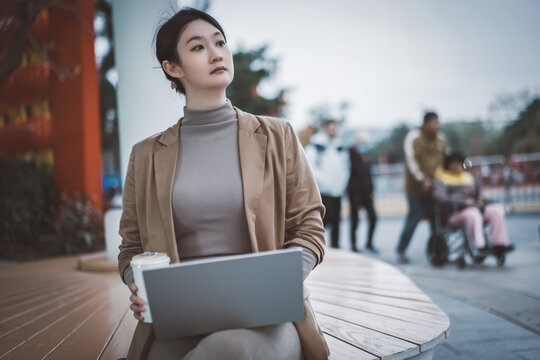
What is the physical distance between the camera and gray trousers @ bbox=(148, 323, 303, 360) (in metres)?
1.22

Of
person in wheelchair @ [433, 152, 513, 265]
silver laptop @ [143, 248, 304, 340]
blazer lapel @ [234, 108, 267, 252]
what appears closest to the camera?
silver laptop @ [143, 248, 304, 340]

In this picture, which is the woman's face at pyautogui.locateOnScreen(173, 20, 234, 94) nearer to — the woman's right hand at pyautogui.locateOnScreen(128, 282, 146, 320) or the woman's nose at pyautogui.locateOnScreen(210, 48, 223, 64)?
the woman's nose at pyautogui.locateOnScreen(210, 48, 223, 64)

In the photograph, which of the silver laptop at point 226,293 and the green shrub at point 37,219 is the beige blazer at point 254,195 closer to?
the silver laptop at point 226,293

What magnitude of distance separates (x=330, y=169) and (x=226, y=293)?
5.41 m

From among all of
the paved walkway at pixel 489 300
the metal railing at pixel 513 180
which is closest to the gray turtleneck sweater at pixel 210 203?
the paved walkway at pixel 489 300

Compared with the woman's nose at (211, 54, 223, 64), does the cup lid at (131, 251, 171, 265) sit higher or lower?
Answer: lower

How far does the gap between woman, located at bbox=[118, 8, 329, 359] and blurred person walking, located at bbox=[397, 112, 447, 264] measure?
4882 millimetres

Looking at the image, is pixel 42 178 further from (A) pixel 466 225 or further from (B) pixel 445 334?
(B) pixel 445 334

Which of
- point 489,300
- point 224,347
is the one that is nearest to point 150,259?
point 224,347

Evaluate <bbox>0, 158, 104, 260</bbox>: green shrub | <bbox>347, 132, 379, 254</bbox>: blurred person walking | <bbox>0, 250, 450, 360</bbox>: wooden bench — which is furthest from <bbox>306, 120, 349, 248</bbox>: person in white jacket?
<bbox>0, 158, 104, 260</bbox>: green shrub

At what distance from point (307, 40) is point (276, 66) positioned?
1.18 metres

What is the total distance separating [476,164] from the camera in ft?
41.0

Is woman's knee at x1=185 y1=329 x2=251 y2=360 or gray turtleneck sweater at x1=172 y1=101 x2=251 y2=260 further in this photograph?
gray turtleneck sweater at x1=172 y1=101 x2=251 y2=260

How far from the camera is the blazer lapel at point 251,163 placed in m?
1.50
